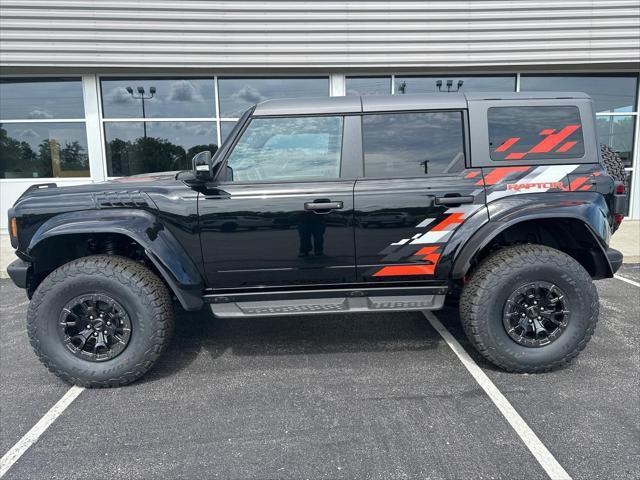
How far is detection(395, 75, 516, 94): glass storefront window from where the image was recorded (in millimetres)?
8586

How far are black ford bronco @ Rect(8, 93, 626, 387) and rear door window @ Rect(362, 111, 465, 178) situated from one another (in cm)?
1

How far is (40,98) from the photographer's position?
8523 mm

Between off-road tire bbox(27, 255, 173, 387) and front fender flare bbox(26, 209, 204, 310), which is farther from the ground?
front fender flare bbox(26, 209, 204, 310)

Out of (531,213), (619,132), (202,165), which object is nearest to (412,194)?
(531,213)

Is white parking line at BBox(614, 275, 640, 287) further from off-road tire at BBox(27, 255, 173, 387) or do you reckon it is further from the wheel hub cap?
off-road tire at BBox(27, 255, 173, 387)

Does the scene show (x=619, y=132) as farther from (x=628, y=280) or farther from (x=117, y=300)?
(x=117, y=300)

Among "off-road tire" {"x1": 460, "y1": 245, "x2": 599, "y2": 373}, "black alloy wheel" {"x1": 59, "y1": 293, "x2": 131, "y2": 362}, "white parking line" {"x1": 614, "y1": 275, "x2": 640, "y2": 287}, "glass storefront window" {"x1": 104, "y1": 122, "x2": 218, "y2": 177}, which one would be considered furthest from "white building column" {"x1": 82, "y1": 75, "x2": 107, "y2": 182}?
"white parking line" {"x1": 614, "y1": 275, "x2": 640, "y2": 287}

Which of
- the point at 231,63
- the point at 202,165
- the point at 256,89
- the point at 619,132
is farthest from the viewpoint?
the point at 619,132

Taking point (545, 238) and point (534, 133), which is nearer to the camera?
point (534, 133)

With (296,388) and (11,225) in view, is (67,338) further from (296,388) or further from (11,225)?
(296,388)

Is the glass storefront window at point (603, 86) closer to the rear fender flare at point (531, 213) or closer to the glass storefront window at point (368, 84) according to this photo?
the glass storefront window at point (368, 84)

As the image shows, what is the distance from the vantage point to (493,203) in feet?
9.71

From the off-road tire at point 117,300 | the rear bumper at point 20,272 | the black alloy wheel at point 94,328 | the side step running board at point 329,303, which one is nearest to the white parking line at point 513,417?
the side step running board at point 329,303

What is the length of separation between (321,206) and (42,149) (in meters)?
8.27
